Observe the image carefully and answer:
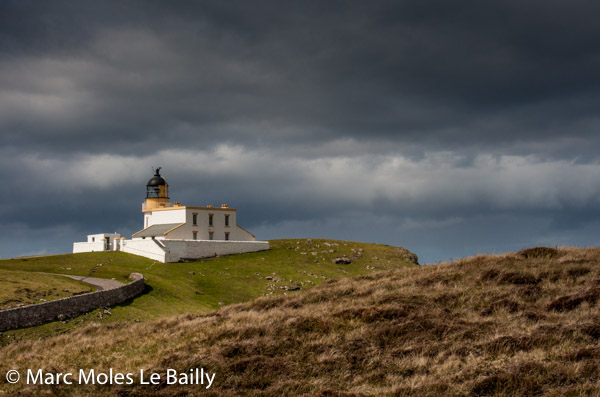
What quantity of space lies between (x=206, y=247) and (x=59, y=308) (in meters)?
37.4

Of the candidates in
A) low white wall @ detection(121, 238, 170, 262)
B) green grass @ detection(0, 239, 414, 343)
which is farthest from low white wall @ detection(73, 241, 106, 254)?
green grass @ detection(0, 239, 414, 343)

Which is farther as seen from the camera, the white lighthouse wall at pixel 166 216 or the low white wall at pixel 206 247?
the white lighthouse wall at pixel 166 216

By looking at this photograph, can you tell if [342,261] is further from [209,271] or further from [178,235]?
[178,235]

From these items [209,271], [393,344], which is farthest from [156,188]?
[393,344]

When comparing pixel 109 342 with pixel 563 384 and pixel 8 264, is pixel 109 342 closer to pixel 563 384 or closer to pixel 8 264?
pixel 563 384

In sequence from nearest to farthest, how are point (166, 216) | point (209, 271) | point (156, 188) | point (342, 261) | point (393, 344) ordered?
1. point (393, 344)
2. point (209, 271)
3. point (342, 261)
4. point (166, 216)
5. point (156, 188)

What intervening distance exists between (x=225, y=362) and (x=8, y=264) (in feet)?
163

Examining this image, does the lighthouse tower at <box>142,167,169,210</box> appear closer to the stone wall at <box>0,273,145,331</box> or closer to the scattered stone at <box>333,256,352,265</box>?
the scattered stone at <box>333,256,352,265</box>

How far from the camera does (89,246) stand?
79312 millimetres

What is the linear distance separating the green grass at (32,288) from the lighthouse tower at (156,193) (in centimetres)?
4292

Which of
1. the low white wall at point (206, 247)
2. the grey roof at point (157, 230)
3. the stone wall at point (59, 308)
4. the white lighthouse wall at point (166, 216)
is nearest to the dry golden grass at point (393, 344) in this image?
the stone wall at point (59, 308)

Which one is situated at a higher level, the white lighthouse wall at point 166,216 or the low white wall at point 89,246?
the white lighthouse wall at point 166,216

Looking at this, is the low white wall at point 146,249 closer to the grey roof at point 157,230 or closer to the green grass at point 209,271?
the green grass at point 209,271

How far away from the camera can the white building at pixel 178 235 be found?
2625 inches
